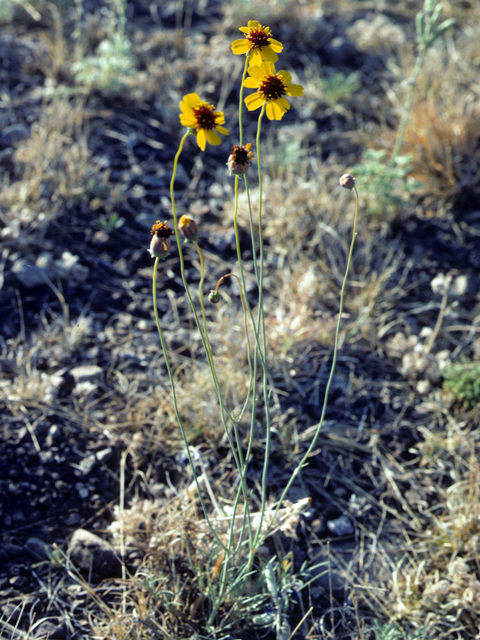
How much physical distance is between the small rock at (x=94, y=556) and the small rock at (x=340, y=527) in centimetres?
79

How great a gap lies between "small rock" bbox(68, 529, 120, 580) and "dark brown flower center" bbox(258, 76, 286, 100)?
60.4 inches

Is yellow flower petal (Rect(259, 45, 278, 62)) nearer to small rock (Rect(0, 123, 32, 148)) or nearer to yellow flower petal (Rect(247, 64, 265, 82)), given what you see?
yellow flower petal (Rect(247, 64, 265, 82))

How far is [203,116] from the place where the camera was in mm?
1207

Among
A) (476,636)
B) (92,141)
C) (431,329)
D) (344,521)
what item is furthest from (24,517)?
(92,141)

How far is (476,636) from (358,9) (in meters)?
5.26

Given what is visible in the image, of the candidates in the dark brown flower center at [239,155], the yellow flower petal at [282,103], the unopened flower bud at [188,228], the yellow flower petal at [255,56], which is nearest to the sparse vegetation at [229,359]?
the unopened flower bud at [188,228]

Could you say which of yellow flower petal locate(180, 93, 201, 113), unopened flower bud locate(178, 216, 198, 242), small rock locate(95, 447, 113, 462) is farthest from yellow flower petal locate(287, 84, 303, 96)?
small rock locate(95, 447, 113, 462)

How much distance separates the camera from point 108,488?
2.04 m

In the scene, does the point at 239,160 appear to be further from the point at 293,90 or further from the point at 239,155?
the point at 293,90

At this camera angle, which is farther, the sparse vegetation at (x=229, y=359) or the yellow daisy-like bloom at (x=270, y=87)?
the sparse vegetation at (x=229, y=359)

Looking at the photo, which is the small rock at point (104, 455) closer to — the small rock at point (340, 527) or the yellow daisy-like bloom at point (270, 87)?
the small rock at point (340, 527)

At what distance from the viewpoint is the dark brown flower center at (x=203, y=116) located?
1.21m

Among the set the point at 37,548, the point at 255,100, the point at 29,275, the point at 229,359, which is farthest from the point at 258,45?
the point at 29,275

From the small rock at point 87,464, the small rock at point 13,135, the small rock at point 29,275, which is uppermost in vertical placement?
the small rock at point 13,135
